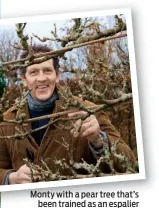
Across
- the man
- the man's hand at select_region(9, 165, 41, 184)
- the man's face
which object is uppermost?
the man's face

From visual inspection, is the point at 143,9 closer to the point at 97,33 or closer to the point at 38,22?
the point at 97,33

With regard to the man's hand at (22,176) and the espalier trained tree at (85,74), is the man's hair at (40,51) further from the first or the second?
the man's hand at (22,176)

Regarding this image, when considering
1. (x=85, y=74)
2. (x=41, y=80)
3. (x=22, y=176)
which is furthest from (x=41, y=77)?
(x=22, y=176)

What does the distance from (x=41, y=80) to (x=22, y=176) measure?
0.79 feet

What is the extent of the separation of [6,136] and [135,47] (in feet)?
1.28

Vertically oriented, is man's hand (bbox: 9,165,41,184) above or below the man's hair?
below

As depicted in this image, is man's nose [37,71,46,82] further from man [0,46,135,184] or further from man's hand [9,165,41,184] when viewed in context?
man's hand [9,165,41,184]

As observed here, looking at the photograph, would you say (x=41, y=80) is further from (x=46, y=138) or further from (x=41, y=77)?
(x=46, y=138)

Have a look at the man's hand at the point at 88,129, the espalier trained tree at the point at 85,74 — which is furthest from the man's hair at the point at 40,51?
the man's hand at the point at 88,129

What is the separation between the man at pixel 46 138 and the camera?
880mm

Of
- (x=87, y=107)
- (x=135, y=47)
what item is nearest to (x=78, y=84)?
(x=87, y=107)

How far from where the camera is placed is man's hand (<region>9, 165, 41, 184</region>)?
882 millimetres

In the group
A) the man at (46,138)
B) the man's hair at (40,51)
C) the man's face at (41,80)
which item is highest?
the man's hair at (40,51)

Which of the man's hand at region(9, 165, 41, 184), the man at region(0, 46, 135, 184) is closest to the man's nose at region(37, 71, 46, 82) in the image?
the man at region(0, 46, 135, 184)
